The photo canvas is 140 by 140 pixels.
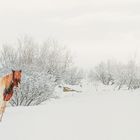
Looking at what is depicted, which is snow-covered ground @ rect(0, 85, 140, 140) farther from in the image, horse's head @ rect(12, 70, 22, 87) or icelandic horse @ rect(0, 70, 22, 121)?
horse's head @ rect(12, 70, 22, 87)

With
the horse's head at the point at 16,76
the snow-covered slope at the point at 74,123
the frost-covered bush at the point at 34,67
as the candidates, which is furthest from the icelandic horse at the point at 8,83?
the frost-covered bush at the point at 34,67

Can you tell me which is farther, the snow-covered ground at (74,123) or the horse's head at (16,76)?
the snow-covered ground at (74,123)

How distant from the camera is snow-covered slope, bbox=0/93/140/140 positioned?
7844 mm

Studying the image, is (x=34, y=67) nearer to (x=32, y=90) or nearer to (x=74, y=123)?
(x=32, y=90)

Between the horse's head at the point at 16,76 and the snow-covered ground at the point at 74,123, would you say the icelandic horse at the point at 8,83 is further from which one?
the snow-covered ground at the point at 74,123

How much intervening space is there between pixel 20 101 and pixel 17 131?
10926mm

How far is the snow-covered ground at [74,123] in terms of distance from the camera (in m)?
7.84

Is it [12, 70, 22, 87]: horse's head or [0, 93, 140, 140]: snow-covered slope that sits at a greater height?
[12, 70, 22, 87]: horse's head

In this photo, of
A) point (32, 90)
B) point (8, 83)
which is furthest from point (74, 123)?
point (32, 90)

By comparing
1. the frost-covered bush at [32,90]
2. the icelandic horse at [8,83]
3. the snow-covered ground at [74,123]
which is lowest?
the frost-covered bush at [32,90]

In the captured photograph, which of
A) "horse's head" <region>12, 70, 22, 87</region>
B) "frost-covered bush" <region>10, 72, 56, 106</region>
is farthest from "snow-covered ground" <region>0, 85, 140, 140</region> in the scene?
"frost-covered bush" <region>10, 72, 56, 106</region>

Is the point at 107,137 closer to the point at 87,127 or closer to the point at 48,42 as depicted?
the point at 87,127

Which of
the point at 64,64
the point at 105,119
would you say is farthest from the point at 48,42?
the point at 105,119

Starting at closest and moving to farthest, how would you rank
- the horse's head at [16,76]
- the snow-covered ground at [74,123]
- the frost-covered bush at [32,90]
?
the horse's head at [16,76]
the snow-covered ground at [74,123]
the frost-covered bush at [32,90]
